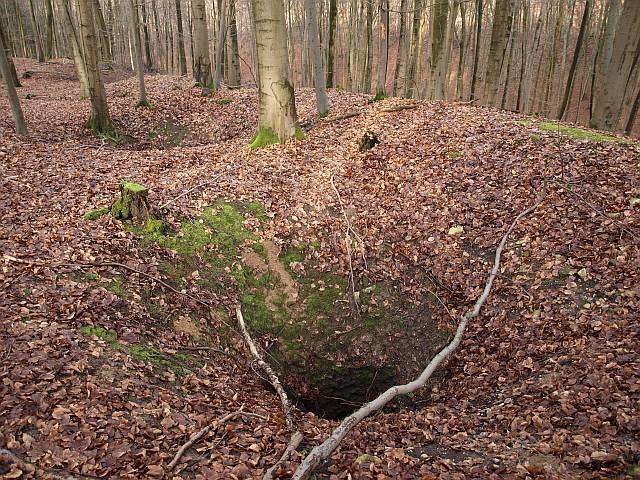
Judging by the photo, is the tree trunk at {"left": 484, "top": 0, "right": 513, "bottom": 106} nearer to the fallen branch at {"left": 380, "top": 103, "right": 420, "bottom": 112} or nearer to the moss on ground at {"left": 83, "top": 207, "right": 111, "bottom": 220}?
the fallen branch at {"left": 380, "top": 103, "right": 420, "bottom": 112}

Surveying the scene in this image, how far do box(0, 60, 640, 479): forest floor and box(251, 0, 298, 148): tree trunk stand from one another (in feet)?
1.82

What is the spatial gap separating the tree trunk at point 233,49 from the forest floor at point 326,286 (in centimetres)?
975

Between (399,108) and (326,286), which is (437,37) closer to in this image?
(399,108)

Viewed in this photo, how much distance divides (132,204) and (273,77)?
483 centimetres

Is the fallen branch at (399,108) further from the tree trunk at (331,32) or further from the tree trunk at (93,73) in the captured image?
the tree trunk at (93,73)

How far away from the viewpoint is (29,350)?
13.4ft

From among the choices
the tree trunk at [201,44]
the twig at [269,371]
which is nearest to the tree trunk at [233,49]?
the tree trunk at [201,44]

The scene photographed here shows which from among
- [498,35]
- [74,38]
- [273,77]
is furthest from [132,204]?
[498,35]

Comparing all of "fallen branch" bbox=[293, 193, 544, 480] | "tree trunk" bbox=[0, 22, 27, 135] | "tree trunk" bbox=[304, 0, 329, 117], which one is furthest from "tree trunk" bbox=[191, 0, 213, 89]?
"fallen branch" bbox=[293, 193, 544, 480]

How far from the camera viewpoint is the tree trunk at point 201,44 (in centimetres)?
1586

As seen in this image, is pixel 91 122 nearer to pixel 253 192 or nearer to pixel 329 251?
pixel 253 192

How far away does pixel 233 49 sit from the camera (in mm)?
18453

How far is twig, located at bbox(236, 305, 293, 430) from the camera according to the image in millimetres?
4489

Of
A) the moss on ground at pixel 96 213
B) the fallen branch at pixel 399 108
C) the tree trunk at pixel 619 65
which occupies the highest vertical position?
the tree trunk at pixel 619 65
